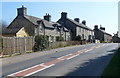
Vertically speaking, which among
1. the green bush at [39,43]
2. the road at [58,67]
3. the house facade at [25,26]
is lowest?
the road at [58,67]

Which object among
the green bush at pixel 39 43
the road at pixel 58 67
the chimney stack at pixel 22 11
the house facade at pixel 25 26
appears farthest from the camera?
the chimney stack at pixel 22 11

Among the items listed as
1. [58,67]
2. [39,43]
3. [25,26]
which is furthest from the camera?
[25,26]

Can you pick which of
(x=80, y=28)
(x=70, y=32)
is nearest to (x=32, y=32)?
(x=70, y=32)

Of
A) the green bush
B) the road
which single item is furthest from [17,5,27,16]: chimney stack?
the road

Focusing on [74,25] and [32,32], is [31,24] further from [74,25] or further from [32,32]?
[74,25]

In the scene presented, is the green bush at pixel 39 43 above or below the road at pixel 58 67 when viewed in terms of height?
above

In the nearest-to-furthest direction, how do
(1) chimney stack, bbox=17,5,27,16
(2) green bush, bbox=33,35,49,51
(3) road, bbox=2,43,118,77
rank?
(3) road, bbox=2,43,118,77
(2) green bush, bbox=33,35,49,51
(1) chimney stack, bbox=17,5,27,16

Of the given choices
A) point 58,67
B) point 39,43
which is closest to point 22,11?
point 39,43

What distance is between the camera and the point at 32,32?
38688 mm

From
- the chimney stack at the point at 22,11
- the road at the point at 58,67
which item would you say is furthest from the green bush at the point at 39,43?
the chimney stack at the point at 22,11

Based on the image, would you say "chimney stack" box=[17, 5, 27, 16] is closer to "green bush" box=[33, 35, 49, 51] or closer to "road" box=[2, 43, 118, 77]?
"green bush" box=[33, 35, 49, 51]

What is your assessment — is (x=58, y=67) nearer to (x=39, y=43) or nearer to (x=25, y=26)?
(x=39, y=43)

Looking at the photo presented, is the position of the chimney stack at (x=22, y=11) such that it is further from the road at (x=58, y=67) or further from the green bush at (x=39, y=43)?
the road at (x=58, y=67)

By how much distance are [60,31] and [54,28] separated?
13.3ft
